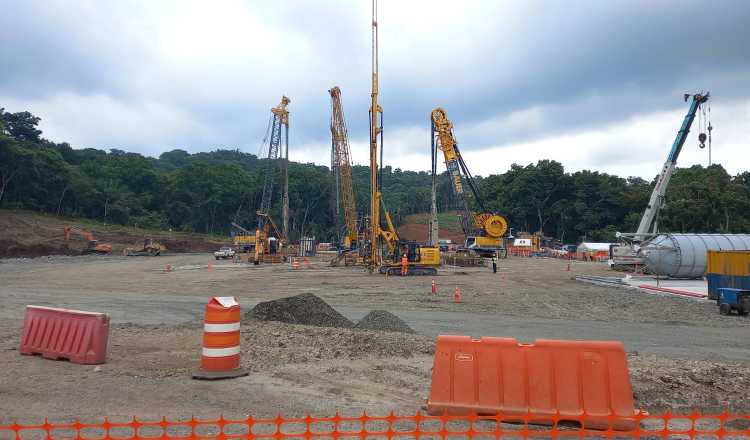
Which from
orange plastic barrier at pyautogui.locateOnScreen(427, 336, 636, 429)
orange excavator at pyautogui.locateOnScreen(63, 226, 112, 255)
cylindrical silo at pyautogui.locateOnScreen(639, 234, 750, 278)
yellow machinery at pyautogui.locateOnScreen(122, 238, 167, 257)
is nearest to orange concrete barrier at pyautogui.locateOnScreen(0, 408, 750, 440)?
orange plastic barrier at pyautogui.locateOnScreen(427, 336, 636, 429)

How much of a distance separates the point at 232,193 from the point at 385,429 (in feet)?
378

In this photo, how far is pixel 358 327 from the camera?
511 inches

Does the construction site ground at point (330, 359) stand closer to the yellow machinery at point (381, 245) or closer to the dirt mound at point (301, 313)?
the dirt mound at point (301, 313)

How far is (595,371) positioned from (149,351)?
793 cm

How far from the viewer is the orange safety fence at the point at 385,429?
18.7 ft

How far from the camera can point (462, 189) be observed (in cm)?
6638

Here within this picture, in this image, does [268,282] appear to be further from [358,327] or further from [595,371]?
[595,371]

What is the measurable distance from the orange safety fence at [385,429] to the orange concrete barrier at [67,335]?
296cm

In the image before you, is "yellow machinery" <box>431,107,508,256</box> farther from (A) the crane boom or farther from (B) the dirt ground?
(B) the dirt ground

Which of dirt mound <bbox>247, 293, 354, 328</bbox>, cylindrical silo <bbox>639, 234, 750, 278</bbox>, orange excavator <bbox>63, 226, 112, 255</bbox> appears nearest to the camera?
dirt mound <bbox>247, 293, 354, 328</bbox>

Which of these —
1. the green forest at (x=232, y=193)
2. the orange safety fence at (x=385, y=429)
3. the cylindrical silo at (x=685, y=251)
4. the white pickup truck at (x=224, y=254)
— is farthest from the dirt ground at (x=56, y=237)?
the orange safety fence at (x=385, y=429)

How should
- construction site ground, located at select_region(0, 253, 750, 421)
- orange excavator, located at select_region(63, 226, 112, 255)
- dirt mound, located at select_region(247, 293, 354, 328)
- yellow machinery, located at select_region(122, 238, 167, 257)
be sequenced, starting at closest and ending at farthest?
construction site ground, located at select_region(0, 253, 750, 421), dirt mound, located at select_region(247, 293, 354, 328), orange excavator, located at select_region(63, 226, 112, 255), yellow machinery, located at select_region(122, 238, 167, 257)

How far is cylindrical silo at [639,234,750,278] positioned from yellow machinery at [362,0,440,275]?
14451 millimetres

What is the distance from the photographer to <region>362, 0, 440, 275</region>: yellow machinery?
40.5 metres
